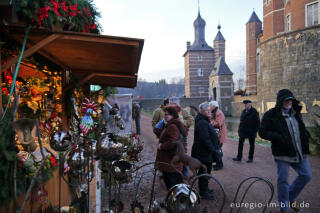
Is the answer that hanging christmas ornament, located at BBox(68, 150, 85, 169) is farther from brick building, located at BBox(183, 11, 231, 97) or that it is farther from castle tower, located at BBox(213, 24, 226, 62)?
castle tower, located at BBox(213, 24, 226, 62)

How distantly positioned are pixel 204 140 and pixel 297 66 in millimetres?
20351

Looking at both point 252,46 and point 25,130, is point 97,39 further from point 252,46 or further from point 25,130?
point 252,46


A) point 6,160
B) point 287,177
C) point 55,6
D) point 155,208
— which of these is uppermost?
point 55,6

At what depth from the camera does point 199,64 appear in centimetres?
5453

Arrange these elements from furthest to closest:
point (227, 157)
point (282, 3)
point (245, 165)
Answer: point (282, 3) → point (227, 157) → point (245, 165)

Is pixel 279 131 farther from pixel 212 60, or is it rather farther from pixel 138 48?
pixel 212 60

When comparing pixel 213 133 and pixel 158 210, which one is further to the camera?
pixel 213 133

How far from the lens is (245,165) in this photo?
7.02 meters

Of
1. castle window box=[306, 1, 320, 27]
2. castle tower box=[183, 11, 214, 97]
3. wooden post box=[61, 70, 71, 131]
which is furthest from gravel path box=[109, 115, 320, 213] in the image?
castle tower box=[183, 11, 214, 97]

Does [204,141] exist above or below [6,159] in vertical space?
below

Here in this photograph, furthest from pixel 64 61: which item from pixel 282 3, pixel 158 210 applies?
pixel 282 3

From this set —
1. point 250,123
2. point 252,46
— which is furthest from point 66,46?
point 252,46

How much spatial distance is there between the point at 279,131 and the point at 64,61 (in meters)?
3.75

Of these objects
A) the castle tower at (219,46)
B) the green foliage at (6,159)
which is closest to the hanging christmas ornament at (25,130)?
the green foliage at (6,159)
